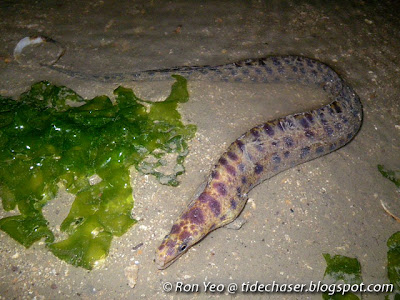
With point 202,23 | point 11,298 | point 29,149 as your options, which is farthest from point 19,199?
point 202,23

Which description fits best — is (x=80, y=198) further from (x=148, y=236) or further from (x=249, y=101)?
(x=249, y=101)

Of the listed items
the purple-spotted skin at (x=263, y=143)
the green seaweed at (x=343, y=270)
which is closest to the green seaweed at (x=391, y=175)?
the purple-spotted skin at (x=263, y=143)

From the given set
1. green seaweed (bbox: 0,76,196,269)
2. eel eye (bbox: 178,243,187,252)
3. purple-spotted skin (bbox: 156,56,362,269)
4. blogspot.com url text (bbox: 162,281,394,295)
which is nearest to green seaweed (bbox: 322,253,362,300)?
blogspot.com url text (bbox: 162,281,394,295)

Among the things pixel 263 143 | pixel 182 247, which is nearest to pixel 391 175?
pixel 263 143

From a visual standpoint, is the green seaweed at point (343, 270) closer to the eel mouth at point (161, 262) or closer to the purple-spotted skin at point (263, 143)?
the purple-spotted skin at point (263, 143)

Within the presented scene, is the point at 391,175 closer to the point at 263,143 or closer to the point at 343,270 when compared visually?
the point at 343,270
